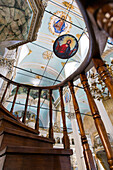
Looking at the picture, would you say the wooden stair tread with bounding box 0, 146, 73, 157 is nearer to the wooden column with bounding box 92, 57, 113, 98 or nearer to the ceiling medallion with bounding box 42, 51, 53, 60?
the wooden column with bounding box 92, 57, 113, 98

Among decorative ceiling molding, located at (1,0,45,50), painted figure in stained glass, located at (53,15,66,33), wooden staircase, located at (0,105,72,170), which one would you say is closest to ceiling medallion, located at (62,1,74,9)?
painted figure in stained glass, located at (53,15,66,33)

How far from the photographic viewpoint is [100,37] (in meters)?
0.92

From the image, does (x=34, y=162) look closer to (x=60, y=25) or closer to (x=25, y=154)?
(x=25, y=154)

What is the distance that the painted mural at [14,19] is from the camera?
3881 mm

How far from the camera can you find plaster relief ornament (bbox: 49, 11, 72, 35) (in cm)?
790

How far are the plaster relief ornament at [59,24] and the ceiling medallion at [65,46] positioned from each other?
1375mm

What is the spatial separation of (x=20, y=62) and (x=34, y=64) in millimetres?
1392

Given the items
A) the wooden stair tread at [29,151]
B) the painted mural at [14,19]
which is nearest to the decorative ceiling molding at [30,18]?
the painted mural at [14,19]

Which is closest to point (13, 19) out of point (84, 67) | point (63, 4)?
point (84, 67)

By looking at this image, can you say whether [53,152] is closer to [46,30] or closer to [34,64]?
[46,30]

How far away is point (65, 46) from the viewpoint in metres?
7.93

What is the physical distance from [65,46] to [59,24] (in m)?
1.97

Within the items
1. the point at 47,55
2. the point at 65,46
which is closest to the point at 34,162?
the point at 65,46

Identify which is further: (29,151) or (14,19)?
(14,19)
